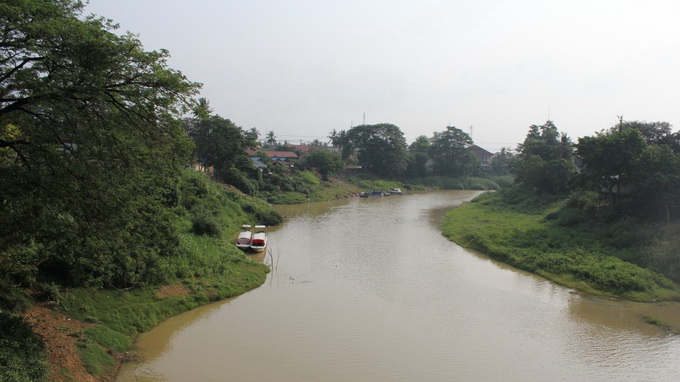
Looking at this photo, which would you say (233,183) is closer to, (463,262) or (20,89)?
(463,262)

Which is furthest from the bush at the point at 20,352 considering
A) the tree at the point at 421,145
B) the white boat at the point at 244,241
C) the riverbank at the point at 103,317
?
the tree at the point at 421,145

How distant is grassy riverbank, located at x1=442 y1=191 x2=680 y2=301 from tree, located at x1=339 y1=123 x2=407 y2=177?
40413 mm

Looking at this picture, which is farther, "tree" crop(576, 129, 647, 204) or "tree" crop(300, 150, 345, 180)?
"tree" crop(300, 150, 345, 180)

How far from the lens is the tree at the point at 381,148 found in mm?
78250

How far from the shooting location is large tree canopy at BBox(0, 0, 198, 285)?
916cm

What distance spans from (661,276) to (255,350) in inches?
693

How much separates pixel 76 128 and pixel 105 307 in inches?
279

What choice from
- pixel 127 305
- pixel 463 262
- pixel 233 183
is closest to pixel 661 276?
pixel 463 262

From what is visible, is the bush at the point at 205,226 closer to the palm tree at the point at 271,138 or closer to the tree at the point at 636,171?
the tree at the point at 636,171

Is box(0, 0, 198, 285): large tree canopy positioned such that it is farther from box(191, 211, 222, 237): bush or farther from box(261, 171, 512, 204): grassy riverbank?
box(261, 171, 512, 204): grassy riverbank

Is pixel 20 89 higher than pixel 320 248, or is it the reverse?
pixel 20 89

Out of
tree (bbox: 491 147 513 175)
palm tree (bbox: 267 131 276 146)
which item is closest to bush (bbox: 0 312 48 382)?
tree (bbox: 491 147 513 175)

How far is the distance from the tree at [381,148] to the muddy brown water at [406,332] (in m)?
53.6

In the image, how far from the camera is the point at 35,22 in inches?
351
